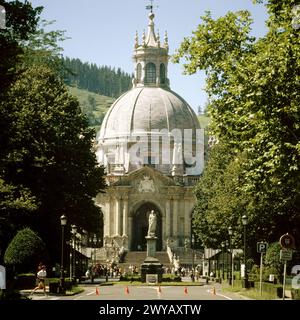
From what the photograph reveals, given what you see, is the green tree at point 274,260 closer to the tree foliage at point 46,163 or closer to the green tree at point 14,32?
the tree foliage at point 46,163

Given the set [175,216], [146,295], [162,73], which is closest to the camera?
[146,295]

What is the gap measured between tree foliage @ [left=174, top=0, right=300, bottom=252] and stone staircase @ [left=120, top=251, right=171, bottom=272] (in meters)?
55.5

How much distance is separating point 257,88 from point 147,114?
86755 millimetres

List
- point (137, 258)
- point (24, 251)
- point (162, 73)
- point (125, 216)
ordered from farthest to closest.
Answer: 1. point (162, 73)
2. point (125, 216)
3. point (137, 258)
4. point (24, 251)

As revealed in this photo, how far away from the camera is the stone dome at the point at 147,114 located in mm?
112625

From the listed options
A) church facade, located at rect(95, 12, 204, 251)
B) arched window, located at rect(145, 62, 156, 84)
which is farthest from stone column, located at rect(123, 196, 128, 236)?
arched window, located at rect(145, 62, 156, 84)

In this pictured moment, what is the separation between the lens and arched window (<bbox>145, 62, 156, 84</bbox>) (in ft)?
398

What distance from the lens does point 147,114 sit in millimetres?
113188

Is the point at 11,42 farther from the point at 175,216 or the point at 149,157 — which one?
the point at 149,157

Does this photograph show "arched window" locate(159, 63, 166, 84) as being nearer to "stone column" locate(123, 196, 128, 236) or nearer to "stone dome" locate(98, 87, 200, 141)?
"stone dome" locate(98, 87, 200, 141)

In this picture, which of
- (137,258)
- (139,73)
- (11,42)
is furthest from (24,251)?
(139,73)

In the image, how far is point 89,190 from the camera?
55750 mm
